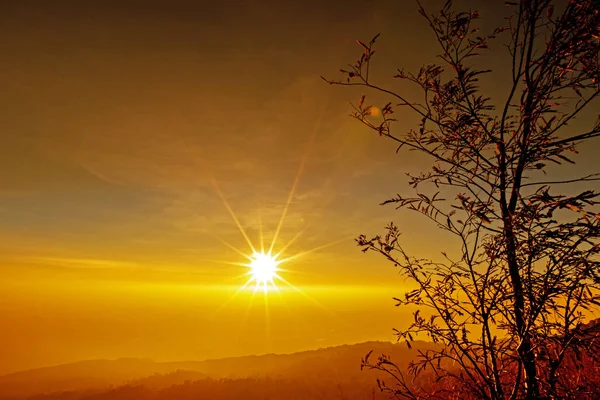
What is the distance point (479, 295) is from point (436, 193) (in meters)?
1.54

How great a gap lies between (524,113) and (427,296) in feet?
9.71

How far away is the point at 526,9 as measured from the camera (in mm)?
4508

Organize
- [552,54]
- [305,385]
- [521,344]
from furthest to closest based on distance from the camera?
1. [305,385]
2. [552,54]
3. [521,344]

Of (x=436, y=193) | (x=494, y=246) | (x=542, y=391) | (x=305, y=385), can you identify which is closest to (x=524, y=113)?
(x=436, y=193)

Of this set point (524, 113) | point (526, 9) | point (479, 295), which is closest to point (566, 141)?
point (524, 113)

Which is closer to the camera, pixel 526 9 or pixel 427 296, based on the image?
pixel 526 9

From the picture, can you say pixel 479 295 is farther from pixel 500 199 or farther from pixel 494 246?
pixel 500 199

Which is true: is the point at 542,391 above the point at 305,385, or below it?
above

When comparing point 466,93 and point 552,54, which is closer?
point 552,54

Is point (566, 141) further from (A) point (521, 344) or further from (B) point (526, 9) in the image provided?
(A) point (521, 344)

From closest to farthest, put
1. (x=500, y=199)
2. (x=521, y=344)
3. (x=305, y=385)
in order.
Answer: (x=521, y=344), (x=500, y=199), (x=305, y=385)

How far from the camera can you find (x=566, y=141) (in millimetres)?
4453

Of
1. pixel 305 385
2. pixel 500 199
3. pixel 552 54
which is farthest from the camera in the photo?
pixel 305 385

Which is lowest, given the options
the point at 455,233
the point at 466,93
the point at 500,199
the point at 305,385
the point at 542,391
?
the point at 305,385
